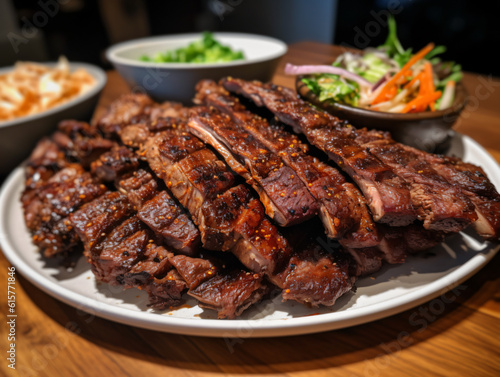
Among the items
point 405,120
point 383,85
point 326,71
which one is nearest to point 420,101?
point 383,85

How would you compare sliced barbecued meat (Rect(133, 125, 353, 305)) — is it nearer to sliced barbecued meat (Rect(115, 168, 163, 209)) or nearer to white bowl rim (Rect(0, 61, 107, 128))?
sliced barbecued meat (Rect(115, 168, 163, 209))

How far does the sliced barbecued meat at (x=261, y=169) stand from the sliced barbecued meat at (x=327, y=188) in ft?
0.14

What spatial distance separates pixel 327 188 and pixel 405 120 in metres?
1.01

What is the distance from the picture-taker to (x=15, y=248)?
217cm

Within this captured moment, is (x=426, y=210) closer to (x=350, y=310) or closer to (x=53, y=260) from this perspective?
(x=350, y=310)

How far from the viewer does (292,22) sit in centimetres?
812

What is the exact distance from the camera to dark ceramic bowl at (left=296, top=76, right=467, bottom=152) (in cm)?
244

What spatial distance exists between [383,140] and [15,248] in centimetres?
229

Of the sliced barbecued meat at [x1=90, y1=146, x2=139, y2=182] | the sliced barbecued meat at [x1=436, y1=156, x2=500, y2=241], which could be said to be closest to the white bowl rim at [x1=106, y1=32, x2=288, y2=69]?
the sliced barbecued meat at [x1=90, y1=146, x2=139, y2=182]

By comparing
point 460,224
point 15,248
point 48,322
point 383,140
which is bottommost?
point 48,322

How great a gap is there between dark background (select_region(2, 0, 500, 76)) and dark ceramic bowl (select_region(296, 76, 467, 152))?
431 centimetres

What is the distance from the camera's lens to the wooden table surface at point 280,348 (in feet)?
5.43

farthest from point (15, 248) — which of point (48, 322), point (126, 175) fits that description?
point (126, 175)

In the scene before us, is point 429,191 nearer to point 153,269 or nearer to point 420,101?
point 420,101
